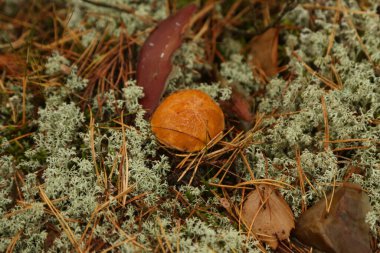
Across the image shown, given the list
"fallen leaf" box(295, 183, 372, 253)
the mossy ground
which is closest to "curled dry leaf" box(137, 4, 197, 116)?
the mossy ground

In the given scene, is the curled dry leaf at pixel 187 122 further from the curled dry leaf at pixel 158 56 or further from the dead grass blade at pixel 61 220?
the dead grass blade at pixel 61 220

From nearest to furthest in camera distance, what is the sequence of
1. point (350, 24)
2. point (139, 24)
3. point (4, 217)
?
point (4, 217), point (350, 24), point (139, 24)

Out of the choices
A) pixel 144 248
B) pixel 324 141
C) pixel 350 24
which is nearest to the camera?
pixel 144 248

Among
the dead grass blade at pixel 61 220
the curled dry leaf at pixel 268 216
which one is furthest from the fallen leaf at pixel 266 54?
the dead grass blade at pixel 61 220

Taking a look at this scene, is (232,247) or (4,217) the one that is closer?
(232,247)

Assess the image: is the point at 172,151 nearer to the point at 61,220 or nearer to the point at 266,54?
the point at 61,220

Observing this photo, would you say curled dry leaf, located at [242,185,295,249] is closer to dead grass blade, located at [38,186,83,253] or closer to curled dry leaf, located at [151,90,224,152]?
curled dry leaf, located at [151,90,224,152]

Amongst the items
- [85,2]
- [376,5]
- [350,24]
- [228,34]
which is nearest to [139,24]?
[85,2]

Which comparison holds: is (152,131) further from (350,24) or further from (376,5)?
(376,5)
